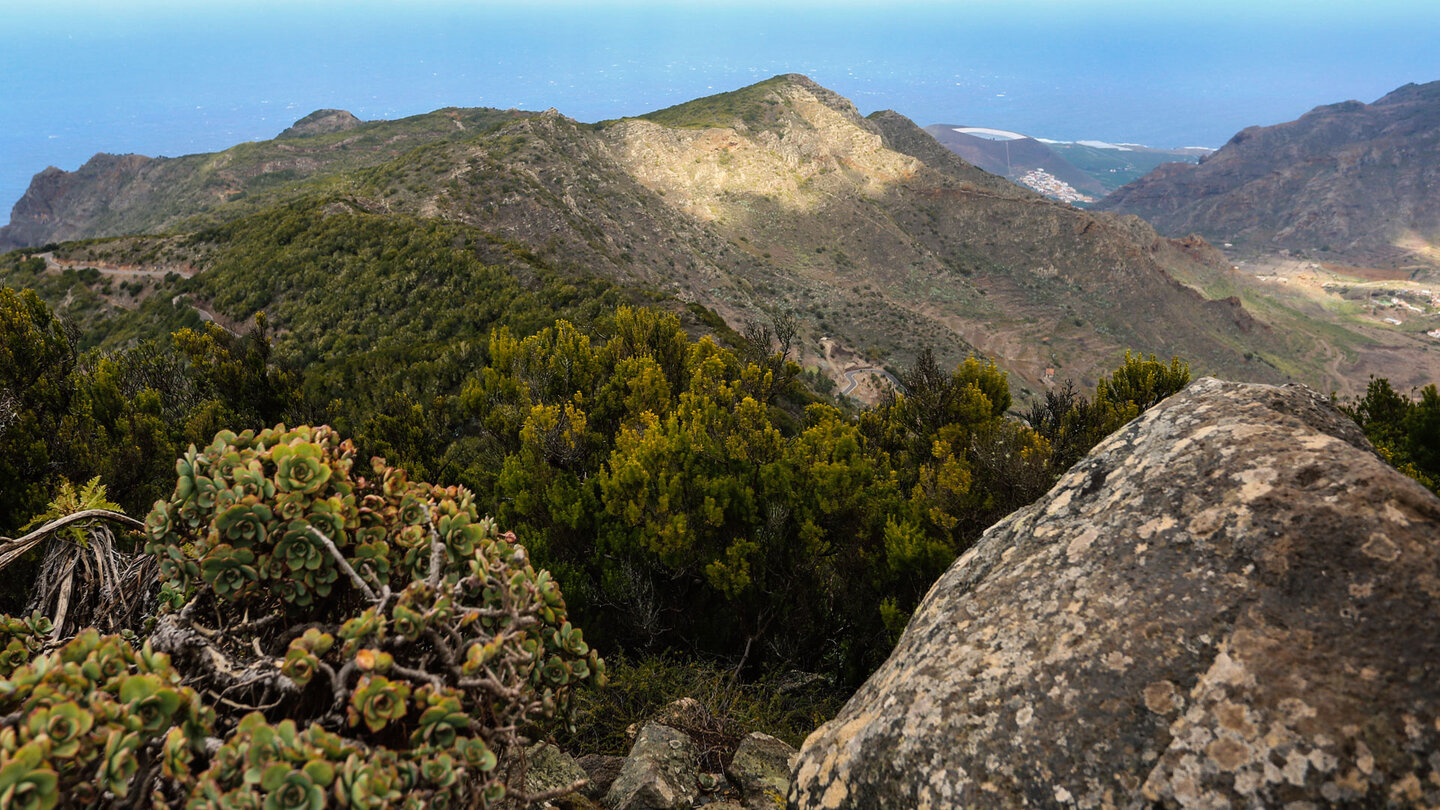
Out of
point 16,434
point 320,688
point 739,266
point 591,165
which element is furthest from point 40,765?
point 591,165

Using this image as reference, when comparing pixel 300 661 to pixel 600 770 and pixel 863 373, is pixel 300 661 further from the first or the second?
pixel 863 373

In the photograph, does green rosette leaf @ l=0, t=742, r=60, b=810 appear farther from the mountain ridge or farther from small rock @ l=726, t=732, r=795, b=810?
the mountain ridge

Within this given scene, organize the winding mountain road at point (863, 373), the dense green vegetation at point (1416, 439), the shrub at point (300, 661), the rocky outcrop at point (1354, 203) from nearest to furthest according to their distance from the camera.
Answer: the shrub at point (300, 661), the dense green vegetation at point (1416, 439), the winding mountain road at point (863, 373), the rocky outcrop at point (1354, 203)

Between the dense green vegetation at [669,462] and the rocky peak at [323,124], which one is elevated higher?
the rocky peak at [323,124]

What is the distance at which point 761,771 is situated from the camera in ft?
15.9

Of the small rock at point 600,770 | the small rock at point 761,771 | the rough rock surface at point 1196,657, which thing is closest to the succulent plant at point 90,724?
the rough rock surface at point 1196,657

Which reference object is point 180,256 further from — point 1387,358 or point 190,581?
point 1387,358

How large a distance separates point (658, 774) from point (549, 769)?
2.53 feet

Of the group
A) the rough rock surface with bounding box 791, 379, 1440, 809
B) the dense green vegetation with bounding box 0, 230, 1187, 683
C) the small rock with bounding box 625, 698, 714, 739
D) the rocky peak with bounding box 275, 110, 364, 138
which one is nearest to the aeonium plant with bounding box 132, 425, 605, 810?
the rough rock surface with bounding box 791, 379, 1440, 809

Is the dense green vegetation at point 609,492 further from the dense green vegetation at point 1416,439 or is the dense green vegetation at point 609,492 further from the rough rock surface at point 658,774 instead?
the rough rock surface at point 658,774

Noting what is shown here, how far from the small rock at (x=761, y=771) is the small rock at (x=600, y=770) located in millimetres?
908

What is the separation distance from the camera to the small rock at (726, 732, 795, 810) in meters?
4.48

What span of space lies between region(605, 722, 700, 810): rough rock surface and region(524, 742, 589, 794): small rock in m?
0.30

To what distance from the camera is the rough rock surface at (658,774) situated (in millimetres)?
4219
